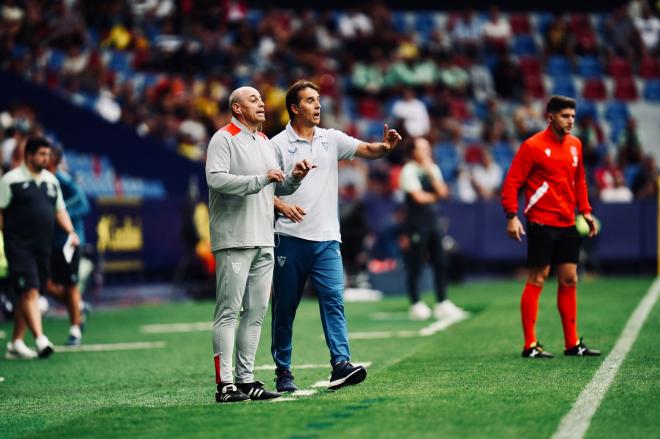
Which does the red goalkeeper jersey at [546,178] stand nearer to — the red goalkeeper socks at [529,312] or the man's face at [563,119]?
the man's face at [563,119]

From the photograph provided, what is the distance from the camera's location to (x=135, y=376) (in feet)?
32.9

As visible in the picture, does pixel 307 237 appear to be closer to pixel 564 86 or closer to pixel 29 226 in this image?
pixel 29 226

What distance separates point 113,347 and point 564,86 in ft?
59.2

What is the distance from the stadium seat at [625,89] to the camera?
28078 millimetres

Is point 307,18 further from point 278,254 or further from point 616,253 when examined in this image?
point 278,254

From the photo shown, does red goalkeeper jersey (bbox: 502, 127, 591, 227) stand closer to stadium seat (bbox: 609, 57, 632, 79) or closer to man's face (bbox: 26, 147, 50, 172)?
man's face (bbox: 26, 147, 50, 172)

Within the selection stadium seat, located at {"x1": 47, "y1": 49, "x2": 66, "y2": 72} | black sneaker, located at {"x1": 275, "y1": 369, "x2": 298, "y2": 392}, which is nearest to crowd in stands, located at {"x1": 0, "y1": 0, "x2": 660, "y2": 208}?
stadium seat, located at {"x1": 47, "y1": 49, "x2": 66, "y2": 72}

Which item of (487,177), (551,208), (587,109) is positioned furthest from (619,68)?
(551,208)

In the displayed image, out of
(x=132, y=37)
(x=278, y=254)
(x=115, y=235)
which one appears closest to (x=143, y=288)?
(x=115, y=235)

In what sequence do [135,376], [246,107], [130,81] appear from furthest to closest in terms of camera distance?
1. [130,81]
2. [135,376]
3. [246,107]

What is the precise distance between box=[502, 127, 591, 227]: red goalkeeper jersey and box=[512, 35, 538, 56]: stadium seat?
772 inches

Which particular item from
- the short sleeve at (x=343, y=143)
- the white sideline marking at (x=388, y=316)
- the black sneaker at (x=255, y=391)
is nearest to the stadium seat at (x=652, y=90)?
the white sideline marking at (x=388, y=316)

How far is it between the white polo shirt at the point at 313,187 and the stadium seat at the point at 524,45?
21273 millimetres

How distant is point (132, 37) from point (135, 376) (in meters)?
16.2
